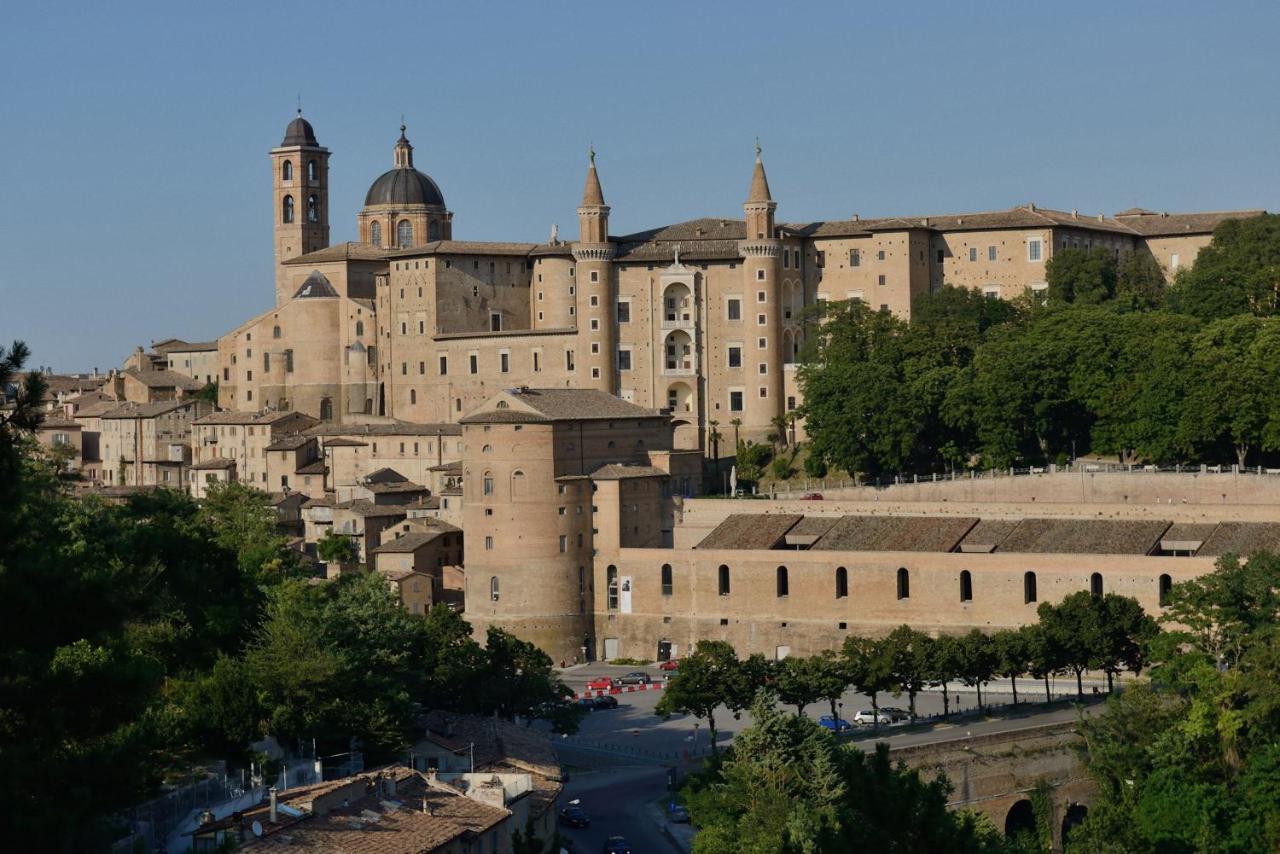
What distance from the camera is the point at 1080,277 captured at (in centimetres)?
7819

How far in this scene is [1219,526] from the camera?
5778 centimetres

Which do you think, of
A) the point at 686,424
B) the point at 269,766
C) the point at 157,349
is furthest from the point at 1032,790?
the point at 157,349

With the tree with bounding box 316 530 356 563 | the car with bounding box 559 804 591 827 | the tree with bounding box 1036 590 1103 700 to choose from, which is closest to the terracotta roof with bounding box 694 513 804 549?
the tree with bounding box 1036 590 1103 700

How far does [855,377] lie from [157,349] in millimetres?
39879

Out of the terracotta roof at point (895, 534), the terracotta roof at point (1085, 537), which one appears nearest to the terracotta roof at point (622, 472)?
the terracotta roof at point (895, 534)

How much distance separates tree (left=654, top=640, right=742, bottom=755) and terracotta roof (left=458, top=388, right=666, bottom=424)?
1468 centimetres

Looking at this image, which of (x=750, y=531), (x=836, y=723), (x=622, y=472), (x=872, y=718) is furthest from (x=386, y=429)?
(x=836, y=723)

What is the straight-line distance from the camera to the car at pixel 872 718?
50719 mm

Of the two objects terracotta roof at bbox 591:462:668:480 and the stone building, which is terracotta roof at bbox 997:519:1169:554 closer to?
terracotta roof at bbox 591:462:668:480

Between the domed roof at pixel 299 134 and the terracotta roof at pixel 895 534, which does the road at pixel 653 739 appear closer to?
the terracotta roof at pixel 895 534

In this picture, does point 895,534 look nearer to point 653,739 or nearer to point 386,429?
point 653,739

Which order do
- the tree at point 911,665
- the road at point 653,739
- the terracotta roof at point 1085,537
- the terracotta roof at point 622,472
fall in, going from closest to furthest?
the road at point 653,739 < the tree at point 911,665 < the terracotta roof at point 1085,537 < the terracotta roof at point 622,472

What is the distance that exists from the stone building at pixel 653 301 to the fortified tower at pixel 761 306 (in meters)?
0.05

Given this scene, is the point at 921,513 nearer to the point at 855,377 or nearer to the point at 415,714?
the point at 855,377
